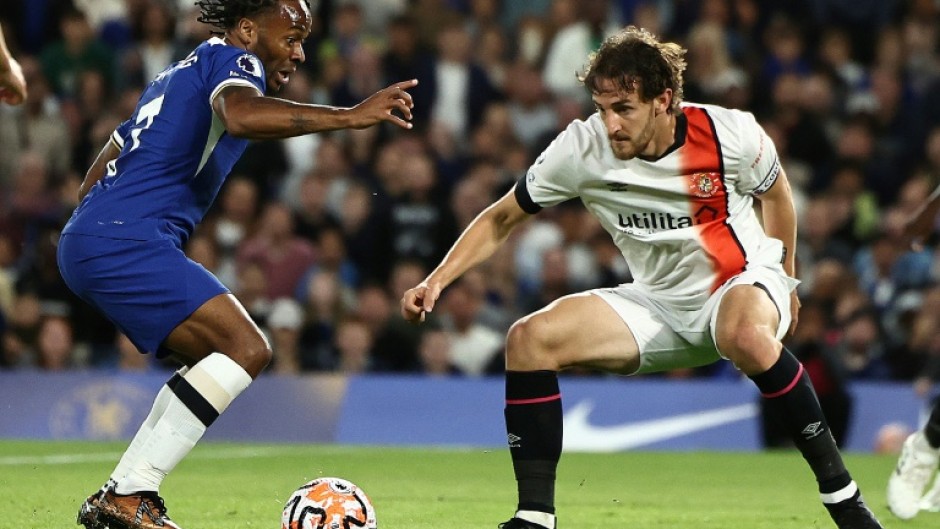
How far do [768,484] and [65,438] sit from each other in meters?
5.88

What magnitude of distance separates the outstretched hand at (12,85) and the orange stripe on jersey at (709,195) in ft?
9.67

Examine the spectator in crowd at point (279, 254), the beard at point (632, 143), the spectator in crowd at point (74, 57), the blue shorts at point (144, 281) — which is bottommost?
the spectator in crowd at point (279, 254)

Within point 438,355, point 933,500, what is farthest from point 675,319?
point 438,355

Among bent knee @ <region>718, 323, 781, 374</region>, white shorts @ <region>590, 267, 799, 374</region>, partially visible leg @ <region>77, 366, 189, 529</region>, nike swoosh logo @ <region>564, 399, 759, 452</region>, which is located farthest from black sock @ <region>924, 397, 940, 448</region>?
nike swoosh logo @ <region>564, 399, 759, 452</region>

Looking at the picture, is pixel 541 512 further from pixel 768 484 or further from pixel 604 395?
pixel 604 395

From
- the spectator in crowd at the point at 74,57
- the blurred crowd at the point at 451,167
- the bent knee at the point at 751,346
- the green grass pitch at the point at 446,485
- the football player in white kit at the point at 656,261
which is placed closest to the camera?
the bent knee at the point at 751,346

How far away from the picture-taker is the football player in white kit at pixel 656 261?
5879 millimetres

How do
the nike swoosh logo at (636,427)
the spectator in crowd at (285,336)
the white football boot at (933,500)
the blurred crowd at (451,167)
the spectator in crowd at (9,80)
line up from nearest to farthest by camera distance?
the spectator in crowd at (9,80), the white football boot at (933,500), the nike swoosh logo at (636,427), the spectator in crowd at (285,336), the blurred crowd at (451,167)

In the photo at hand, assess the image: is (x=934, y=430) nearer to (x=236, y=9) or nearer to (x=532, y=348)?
(x=532, y=348)

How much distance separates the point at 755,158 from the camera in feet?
20.3

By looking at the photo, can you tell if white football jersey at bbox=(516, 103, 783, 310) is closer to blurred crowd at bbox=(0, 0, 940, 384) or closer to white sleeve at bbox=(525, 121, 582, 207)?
white sleeve at bbox=(525, 121, 582, 207)

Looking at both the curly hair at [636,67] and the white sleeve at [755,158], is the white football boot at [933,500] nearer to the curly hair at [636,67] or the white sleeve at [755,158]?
the white sleeve at [755,158]

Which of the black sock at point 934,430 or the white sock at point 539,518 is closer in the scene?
the white sock at point 539,518

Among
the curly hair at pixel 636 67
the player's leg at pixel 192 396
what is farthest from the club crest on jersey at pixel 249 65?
the curly hair at pixel 636 67
